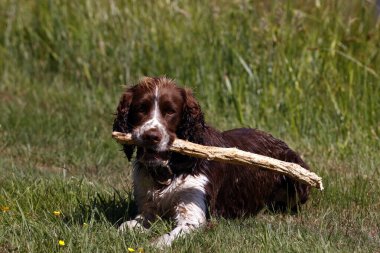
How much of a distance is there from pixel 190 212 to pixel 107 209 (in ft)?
2.10

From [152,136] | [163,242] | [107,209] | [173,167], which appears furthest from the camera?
[107,209]

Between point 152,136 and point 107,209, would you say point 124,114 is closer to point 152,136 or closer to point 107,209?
point 152,136

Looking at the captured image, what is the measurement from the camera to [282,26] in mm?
9836

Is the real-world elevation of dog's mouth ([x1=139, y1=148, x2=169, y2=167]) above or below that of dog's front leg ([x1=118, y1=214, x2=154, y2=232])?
above

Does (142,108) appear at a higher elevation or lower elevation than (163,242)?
higher

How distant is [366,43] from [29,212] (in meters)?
4.77

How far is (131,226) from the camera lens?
5766 millimetres

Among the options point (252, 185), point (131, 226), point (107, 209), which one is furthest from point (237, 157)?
point (107, 209)

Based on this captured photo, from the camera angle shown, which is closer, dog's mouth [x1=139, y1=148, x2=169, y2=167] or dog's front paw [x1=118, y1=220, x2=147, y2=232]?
dog's front paw [x1=118, y1=220, x2=147, y2=232]

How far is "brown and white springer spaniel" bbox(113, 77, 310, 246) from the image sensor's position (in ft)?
19.0

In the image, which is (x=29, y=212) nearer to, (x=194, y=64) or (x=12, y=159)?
(x=12, y=159)

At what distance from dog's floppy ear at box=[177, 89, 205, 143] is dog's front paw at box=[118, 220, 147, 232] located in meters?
0.66

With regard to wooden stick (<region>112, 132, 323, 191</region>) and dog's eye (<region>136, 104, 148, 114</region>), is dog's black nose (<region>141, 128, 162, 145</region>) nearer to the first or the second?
wooden stick (<region>112, 132, 323, 191</region>)

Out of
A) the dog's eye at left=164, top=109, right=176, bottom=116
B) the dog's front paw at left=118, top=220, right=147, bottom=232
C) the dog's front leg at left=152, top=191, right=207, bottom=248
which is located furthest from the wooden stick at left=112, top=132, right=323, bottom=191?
the dog's front paw at left=118, top=220, right=147, bottom=232
